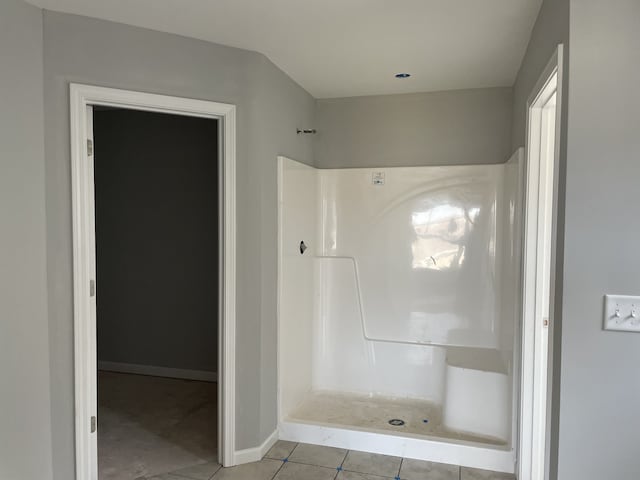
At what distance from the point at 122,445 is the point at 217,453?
668 mm

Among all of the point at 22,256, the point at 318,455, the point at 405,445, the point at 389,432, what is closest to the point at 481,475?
the point at 405,445

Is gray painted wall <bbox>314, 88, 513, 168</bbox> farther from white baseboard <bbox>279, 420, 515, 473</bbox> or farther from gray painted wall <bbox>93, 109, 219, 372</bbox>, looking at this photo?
white baseboard <bbox>279, 420, 515, 473</bbox>

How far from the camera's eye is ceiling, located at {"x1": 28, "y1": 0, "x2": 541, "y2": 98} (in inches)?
88.5

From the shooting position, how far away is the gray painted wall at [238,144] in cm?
241

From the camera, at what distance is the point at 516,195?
291 centimetres

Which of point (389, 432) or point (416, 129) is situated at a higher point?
point (416, 129)

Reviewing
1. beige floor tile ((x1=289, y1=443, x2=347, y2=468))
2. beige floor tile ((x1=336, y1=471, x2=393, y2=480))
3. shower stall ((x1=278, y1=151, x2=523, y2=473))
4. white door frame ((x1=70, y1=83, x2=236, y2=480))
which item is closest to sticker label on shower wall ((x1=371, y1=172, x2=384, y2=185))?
shower stall ((x1=278, y1=151, x2=523, y2=473))

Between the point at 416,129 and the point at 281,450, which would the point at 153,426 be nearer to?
the point at 281,450

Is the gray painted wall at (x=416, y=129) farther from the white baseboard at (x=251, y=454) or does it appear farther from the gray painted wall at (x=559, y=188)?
the white baseboard at (x=251, y=454)

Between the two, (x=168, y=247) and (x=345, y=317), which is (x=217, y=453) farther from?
(x=168, y=247)

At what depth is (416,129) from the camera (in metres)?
3.72

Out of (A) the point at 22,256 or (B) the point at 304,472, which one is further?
(B) the point at 304,472

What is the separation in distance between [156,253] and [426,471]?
3.04 m

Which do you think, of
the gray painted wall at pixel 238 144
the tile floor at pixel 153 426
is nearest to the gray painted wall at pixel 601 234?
the gray painted wall at pixel 238 144
